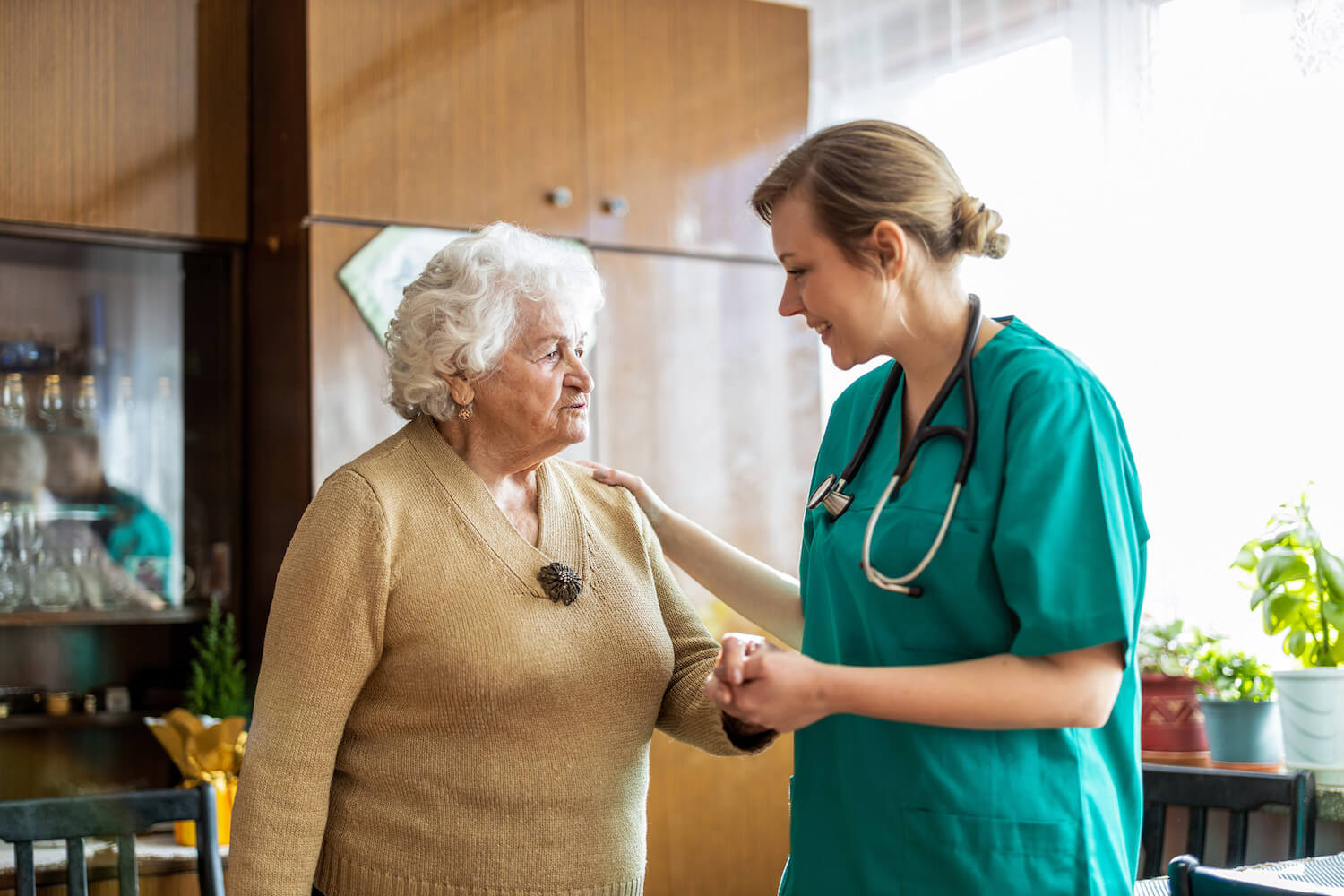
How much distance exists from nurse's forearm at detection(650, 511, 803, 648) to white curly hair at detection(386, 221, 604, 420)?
32 cm

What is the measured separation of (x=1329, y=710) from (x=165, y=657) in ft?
7.50

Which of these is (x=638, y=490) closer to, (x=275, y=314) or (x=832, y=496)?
(x=832, y=496)

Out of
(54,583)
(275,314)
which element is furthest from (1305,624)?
(54,583)

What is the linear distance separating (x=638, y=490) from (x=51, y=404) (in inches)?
61.3

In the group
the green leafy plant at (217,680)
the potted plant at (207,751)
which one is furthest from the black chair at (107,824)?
the green leafy plant at (217,680)

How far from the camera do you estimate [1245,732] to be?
2240 millimetres

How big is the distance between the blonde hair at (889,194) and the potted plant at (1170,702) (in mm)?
1341

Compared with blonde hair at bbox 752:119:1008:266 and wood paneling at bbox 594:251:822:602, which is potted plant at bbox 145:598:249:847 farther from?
blonde hair at bbox 752:119:1008:266

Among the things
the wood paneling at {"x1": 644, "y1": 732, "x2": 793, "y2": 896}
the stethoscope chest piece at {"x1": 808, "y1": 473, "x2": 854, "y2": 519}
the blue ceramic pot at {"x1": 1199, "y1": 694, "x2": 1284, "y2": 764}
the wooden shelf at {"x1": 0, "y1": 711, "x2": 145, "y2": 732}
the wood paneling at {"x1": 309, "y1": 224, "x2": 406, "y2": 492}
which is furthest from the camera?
the wood paneling at {"x1": 644, "y1": 732, "x2": 793, "y2": 896}

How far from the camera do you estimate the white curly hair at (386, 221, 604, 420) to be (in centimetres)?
152

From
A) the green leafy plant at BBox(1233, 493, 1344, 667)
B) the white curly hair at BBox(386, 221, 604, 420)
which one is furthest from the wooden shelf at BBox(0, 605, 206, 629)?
the green leafy plant at BBox(1233, 493, 1344, 667)

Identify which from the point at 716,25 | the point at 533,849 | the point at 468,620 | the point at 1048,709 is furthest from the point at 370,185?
the point at 1048,709

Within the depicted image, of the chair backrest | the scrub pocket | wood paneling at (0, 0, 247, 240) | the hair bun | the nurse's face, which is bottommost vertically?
the chair backrest

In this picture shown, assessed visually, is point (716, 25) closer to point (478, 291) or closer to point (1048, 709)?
point (478, 291)
